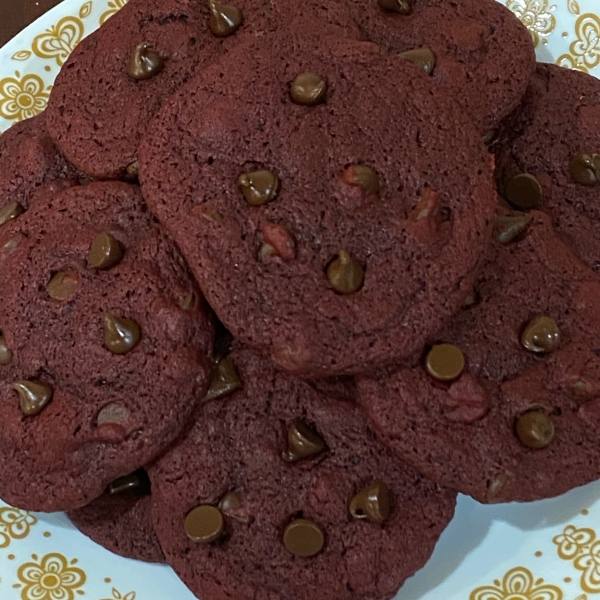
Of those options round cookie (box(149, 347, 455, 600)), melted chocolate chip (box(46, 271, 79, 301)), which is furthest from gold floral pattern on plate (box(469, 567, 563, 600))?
melted chocolate chip (box(46, 271, 79, 301))

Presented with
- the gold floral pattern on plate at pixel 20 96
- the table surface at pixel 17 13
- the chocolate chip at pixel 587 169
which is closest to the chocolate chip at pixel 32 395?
the gold floral pattern on plate at pixel 20 96

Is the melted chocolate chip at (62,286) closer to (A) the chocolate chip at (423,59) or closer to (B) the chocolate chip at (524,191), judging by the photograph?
(A) the chocolate chip at (423,59)

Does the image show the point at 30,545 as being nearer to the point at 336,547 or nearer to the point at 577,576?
the point at 336,547

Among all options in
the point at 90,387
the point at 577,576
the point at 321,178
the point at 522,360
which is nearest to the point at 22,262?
the point at 90,387

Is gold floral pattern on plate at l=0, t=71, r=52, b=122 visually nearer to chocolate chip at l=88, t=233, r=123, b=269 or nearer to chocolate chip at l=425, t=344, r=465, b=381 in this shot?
chocolate chip at l=88, t=233, r=123, b=269

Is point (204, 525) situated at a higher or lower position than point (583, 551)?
higher

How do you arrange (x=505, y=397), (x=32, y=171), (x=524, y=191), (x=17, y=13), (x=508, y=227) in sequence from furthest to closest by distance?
(x=17, y=13)
(x=32, y=171)
(x=524, y=191)
(x=508, y=227)
(x=505, y=397)

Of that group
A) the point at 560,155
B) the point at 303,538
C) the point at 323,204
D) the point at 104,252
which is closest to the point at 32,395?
the point at 104,252

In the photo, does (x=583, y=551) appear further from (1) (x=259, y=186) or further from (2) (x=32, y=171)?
(2) (x=32, y=171)
